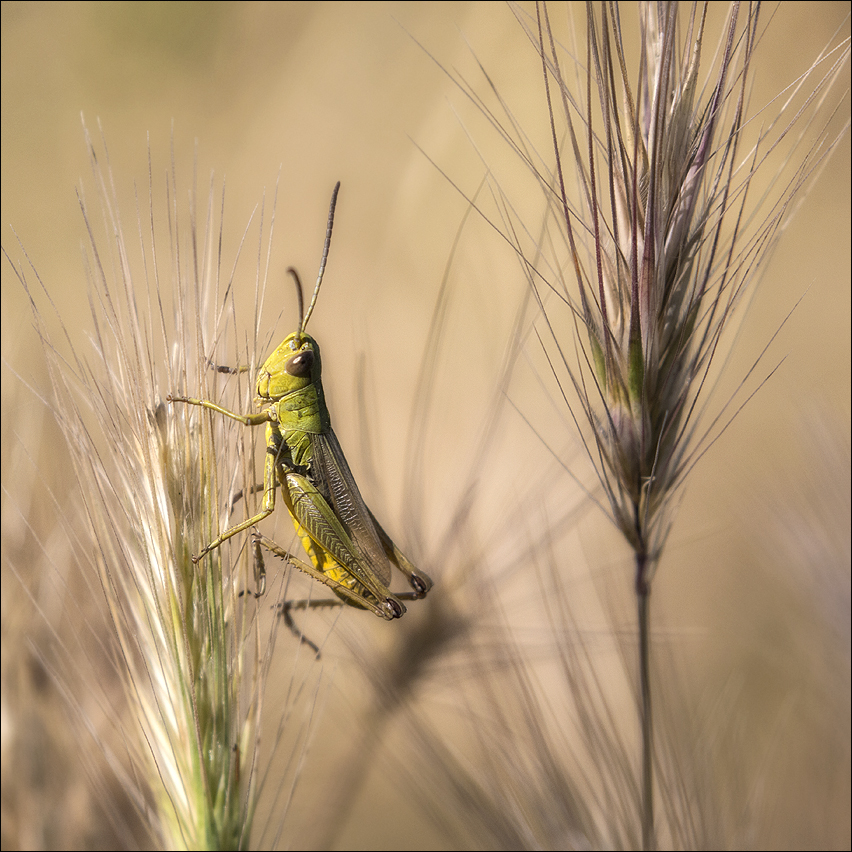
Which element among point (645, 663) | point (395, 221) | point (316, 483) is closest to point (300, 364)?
point (316, 483)

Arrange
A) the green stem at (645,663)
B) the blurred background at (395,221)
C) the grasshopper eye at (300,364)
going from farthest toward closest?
the blurred background at (395,221)
the grasshopper eye at (300,364)
the green stem at (645,663)

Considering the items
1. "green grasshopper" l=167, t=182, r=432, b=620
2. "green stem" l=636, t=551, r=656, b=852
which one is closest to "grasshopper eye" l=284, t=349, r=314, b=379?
"green grasshopper" l=167, t=182, r=432, b=620

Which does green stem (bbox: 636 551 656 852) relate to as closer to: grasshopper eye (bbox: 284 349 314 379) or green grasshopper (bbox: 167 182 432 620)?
green grasshopper (bbox: 167 182 432 620)

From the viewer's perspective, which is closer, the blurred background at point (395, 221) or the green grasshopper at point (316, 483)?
the green grasshopper at point (316, 483)

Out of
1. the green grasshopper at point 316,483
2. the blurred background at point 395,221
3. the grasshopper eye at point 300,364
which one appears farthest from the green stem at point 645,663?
the blurred background at point 395,221

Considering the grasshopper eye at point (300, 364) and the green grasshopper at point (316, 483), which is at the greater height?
the grasshopper eye at point (300, 364)

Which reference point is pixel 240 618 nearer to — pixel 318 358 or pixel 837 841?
pixel 318 358

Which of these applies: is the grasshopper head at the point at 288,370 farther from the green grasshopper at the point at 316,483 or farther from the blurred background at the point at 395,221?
the blurred background at the point at 395,221
